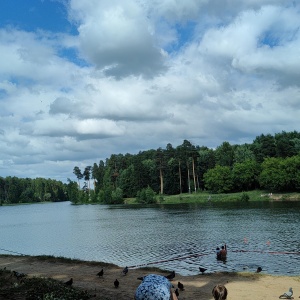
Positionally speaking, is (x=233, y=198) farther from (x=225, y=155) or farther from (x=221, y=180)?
(x=225, y=155)

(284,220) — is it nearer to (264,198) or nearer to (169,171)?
(264,198)

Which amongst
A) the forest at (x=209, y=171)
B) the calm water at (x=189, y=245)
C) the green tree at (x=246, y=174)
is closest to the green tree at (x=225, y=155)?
the forest at (x=209, y=171)

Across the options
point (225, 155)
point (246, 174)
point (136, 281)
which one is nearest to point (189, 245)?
point (136, 281)

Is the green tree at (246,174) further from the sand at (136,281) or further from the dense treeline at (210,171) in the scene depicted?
the sand at (136,281)

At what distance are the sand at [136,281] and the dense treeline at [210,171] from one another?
91932 mm

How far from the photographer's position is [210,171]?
134500 mm

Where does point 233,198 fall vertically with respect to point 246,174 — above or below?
below

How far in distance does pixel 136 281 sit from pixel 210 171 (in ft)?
377

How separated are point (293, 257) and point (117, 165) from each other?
6217 inches

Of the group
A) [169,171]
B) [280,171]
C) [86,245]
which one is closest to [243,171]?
[280,171]

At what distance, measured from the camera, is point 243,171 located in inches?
5032

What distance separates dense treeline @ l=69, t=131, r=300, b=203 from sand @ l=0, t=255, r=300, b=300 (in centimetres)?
9193

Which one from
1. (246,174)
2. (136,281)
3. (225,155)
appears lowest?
(136,281)

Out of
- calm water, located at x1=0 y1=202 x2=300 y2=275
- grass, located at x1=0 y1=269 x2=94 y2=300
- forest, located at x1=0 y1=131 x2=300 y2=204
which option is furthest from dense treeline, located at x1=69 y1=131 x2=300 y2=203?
grass, located at x1=0 y1=269 x2=94 y2=300
